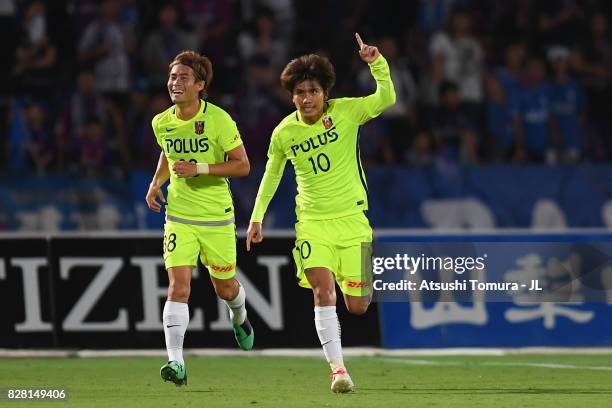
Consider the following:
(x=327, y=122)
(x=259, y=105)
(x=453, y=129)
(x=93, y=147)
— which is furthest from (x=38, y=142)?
(x=327, y=122)

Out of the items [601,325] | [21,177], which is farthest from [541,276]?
[21,177]

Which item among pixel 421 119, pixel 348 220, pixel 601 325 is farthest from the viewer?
pixel 421 119

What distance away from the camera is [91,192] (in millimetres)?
15555

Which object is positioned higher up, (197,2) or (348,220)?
(197,2)

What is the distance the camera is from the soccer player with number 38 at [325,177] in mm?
9805

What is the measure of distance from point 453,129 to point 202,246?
718 cm

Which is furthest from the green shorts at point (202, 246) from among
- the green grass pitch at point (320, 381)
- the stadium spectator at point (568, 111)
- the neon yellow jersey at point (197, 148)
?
the stadium spectator at point (568, 111)

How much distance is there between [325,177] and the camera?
9.95m

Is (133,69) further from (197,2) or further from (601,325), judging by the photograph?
(601,325)

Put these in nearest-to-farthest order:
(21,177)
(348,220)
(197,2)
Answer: (348,220) < (21,177) < (197,2)

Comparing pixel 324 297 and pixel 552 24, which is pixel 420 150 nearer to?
pixel 552 24

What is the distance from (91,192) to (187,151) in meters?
5.51

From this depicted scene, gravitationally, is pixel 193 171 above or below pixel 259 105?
below

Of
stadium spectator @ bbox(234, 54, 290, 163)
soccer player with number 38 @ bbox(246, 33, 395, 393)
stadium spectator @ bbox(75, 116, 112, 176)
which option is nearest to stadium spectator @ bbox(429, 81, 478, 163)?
stadium spectator @ bbox(234, 54, 290, 163)
